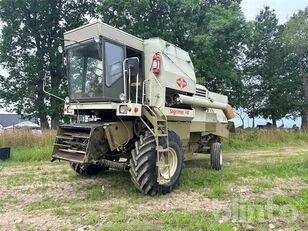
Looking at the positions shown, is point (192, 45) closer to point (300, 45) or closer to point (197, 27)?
point (197, 27)

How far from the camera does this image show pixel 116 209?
187 inches

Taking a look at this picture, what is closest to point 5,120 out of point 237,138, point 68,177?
point 237,138

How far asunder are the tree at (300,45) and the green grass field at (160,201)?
68.0 feet

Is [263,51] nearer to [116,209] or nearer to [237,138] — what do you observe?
[237,138]

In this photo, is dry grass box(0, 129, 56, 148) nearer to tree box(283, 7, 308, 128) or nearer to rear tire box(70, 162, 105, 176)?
rear tire box(70, 162, 105, 176)

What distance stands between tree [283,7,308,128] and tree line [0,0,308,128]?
76mm

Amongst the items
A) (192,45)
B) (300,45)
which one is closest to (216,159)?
(192,45)

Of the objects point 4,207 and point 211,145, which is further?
point 211,145

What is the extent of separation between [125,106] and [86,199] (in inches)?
67.6

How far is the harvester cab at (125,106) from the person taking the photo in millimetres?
5539

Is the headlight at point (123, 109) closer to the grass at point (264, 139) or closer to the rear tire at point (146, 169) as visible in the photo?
the rear tire at point (146, 169)

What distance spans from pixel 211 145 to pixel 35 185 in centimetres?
460

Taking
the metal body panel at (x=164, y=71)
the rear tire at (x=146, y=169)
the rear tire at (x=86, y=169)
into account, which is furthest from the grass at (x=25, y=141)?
the rear tire at (x=146, y=169)

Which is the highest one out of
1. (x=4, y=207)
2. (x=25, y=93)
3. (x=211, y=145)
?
(x=25, y=93)
